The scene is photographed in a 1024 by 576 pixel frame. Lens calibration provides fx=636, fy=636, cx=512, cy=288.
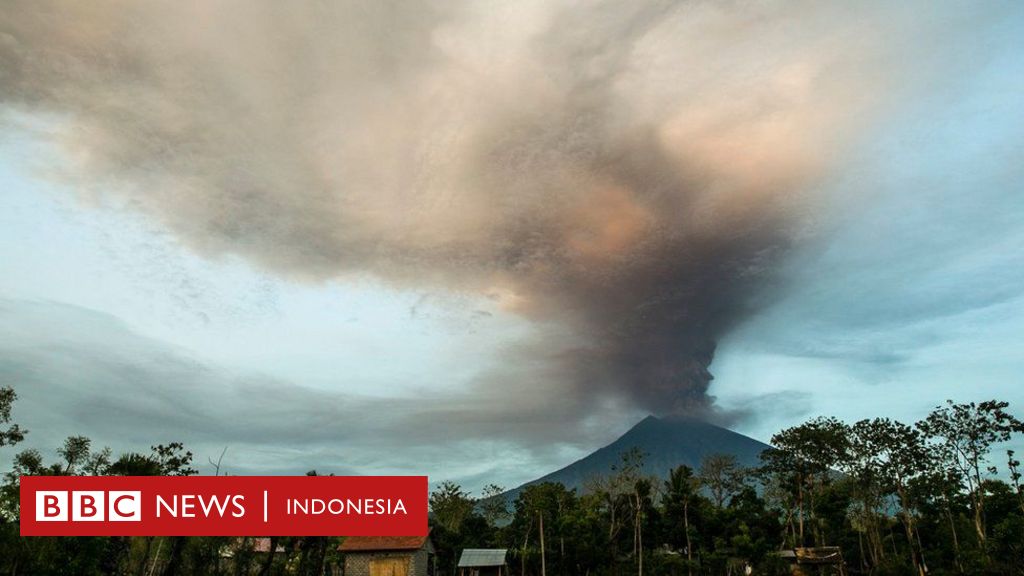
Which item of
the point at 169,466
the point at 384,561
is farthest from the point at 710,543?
the point at 169,466

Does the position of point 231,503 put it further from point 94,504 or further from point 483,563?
point 483,563

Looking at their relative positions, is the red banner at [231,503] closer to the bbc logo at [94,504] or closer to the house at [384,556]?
the bbc logo at [94,504]

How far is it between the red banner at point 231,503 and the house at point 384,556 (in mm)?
37322

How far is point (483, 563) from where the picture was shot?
2457 inches

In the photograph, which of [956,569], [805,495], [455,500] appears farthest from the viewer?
[455,500]

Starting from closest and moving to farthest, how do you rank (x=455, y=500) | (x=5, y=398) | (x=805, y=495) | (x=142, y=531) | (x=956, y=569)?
(x=142, y=531) → (x=5, y=398) → (x=956, y=569) → (x=805, y=495) → (x=455, y=500)

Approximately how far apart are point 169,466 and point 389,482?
130ft

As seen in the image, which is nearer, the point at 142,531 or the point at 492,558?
the point at 142,531

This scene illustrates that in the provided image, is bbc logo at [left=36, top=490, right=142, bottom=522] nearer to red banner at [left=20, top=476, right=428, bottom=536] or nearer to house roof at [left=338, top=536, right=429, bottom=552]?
red banner at [left=20, top=476, right=428, bottom=536]

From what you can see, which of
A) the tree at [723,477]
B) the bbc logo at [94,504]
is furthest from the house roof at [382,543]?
the tree at [723,477]

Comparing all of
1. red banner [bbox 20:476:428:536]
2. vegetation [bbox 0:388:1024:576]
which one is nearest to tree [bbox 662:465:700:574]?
vegetation [bbox 0:388:1024:576]

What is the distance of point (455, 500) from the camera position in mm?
95688

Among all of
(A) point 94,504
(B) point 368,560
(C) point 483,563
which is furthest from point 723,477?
(A) point 94,504

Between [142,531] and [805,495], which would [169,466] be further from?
[805,495]
